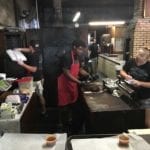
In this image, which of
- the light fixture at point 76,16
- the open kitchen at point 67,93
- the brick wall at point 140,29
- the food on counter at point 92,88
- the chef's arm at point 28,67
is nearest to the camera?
the open kitchen at point 67,93

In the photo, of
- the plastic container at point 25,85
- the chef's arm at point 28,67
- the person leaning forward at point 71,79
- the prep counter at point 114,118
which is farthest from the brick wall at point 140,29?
the plastic container at point 25,85

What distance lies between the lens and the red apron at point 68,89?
→ 15.1 ft

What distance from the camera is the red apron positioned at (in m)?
4.62

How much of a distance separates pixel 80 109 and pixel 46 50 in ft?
7.39

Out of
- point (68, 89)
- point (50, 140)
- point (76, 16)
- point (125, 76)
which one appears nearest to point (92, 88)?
point (68, 89)

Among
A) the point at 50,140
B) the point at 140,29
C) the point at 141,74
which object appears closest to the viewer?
the point at 50,140

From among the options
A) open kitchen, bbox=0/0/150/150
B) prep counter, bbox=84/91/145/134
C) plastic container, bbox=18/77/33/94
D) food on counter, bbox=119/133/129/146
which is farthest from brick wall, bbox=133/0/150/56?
food on counter, bbox=119/133/129/146

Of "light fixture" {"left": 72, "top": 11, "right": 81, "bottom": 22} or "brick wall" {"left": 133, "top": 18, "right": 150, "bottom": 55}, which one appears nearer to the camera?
"brick wall" {"left": 133, "top": 18, "right": 150, "bottom": 55}

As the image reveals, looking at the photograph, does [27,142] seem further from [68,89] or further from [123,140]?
[68,89]

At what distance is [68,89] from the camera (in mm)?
4691

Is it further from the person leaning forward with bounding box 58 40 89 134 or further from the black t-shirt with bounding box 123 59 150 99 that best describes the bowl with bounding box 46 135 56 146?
the person leaning forward with bounding box 58 40 89 134

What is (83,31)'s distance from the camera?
648cm

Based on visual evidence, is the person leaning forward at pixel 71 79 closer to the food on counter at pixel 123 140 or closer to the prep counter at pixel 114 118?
the prep counter at pixel 114 118

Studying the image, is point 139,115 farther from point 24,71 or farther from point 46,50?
point 46,50
